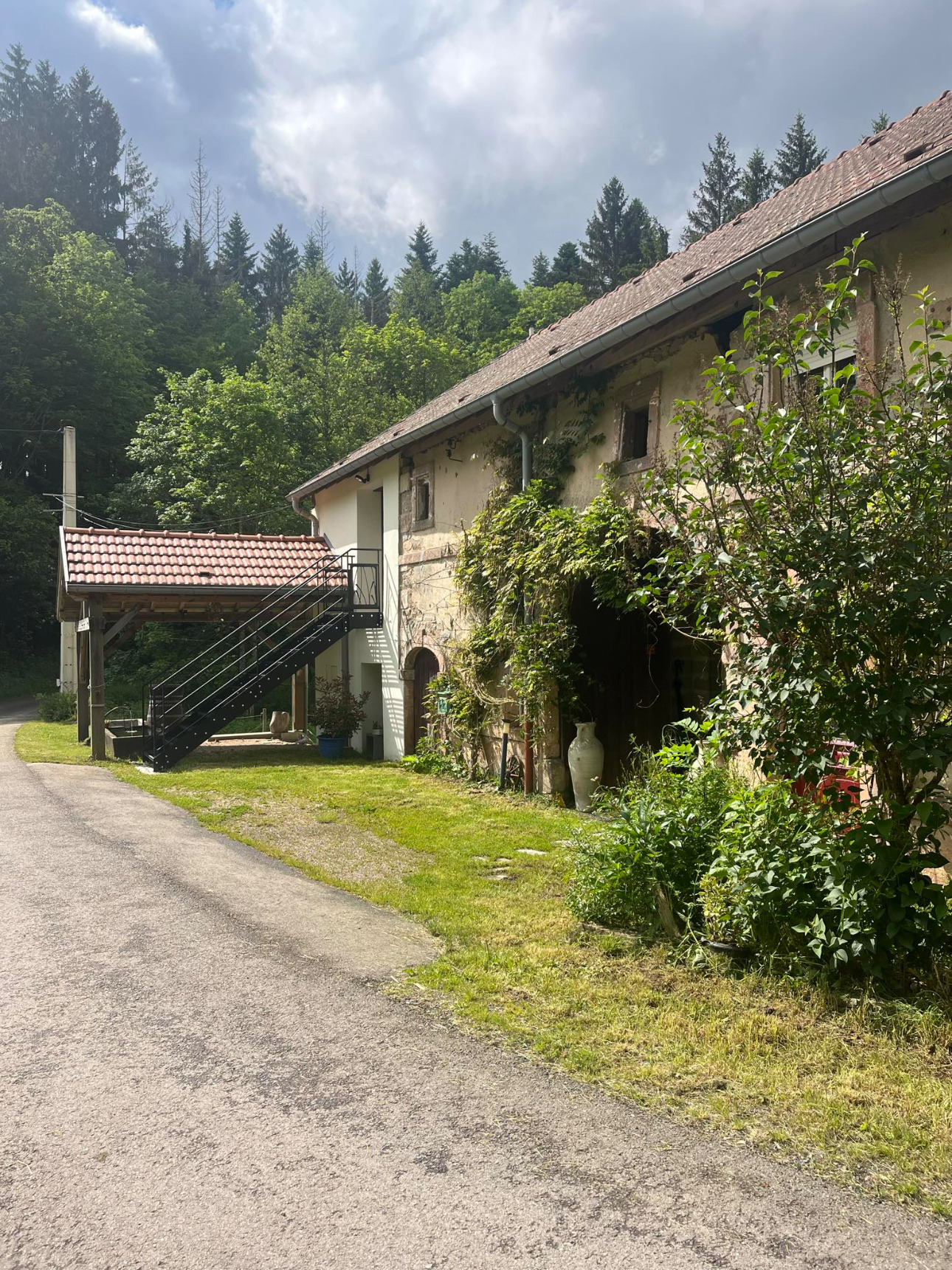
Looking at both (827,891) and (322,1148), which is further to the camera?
(827,891)

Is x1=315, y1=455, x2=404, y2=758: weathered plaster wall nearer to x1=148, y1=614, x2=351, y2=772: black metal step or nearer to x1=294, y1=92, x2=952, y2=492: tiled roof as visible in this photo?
x1=294, y1=92, x2=952, y2=492: tiled roof

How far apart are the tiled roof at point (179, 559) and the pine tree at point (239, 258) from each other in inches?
1973

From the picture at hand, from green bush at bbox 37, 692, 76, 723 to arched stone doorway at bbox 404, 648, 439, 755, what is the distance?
436 inches

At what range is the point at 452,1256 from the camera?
8.19ft

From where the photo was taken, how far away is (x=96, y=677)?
569 inches

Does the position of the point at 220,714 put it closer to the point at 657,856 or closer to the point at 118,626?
the point at 118,626

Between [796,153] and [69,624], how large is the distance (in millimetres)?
36268

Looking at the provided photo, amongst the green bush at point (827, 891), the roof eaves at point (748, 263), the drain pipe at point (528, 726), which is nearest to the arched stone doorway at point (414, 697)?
the drain pipe at point (528, 726)

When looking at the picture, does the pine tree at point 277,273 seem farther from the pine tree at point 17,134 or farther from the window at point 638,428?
the window at point 638,428

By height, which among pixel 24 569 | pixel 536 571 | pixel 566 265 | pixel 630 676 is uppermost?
pixel 566 265

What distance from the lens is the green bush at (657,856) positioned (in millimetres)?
5332

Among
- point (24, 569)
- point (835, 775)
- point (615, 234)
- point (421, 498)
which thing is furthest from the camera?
point (615, 234)

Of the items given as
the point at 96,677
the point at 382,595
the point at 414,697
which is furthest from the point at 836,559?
the point at 96,677

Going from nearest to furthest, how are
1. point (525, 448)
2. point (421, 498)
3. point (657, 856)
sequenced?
point (657, 856), point (525, 448), point (421, 498)
